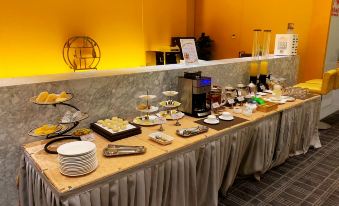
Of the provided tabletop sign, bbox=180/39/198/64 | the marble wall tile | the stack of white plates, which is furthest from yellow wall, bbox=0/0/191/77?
the stack of white plates

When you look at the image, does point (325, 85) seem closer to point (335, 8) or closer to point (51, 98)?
point (335, 8)

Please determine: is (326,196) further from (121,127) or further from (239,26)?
(239,26)

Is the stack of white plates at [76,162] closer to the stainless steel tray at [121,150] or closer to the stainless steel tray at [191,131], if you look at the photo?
the stainless steel tray at [121,150]

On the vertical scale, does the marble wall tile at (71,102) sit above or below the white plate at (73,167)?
above

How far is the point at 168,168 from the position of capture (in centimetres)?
143

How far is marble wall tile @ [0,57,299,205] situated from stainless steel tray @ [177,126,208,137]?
461mm

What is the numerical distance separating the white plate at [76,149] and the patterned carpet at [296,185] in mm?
1187

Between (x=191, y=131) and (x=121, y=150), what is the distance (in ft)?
1.61

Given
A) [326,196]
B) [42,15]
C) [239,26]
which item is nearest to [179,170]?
[326,196]

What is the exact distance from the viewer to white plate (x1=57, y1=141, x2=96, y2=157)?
1.18 metres

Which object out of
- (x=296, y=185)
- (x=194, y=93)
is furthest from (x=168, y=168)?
(x=296, y=185)

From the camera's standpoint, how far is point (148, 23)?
205 inches

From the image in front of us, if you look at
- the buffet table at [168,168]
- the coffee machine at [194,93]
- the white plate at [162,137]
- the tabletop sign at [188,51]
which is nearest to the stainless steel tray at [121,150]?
the buffet table at [168,168]

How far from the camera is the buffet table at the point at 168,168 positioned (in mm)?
1159
